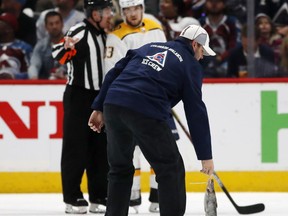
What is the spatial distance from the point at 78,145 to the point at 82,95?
0.32m

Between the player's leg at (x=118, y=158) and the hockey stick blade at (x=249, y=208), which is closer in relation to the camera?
the player's leg at (x=118, y=158)

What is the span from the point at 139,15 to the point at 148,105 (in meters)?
1.77

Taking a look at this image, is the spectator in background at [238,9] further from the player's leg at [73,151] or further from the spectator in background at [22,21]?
the player's leg at [73,151]

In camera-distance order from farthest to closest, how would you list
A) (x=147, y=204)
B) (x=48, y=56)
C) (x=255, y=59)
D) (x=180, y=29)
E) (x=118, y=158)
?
(x=180, y=29) → (x=48, y=56) → (x=255, y=59) → (x=147, y=204) → (x=118, y=158)

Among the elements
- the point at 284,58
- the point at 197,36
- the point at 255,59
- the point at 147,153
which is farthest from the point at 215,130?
the point at 147,153

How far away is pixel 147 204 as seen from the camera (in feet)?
21.9

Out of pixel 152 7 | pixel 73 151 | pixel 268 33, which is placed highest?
pixel 152 7

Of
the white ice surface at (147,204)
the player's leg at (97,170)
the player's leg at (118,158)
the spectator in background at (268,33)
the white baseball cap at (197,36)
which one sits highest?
the white baseball cap at (197,36)

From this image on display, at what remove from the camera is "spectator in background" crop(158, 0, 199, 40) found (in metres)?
7.75

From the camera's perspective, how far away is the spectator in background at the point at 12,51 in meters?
7.60

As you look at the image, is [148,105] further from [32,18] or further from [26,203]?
[32,18]

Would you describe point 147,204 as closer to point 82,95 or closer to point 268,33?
point 82,95

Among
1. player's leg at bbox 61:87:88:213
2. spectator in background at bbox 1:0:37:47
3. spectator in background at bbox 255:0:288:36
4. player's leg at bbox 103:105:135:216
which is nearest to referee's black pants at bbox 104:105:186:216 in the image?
player's leg at bbox 103:105:135:216

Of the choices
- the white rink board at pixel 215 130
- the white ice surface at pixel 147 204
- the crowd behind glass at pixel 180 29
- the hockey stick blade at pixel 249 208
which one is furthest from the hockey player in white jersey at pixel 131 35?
the crowd behind glass at pixel 180 29
